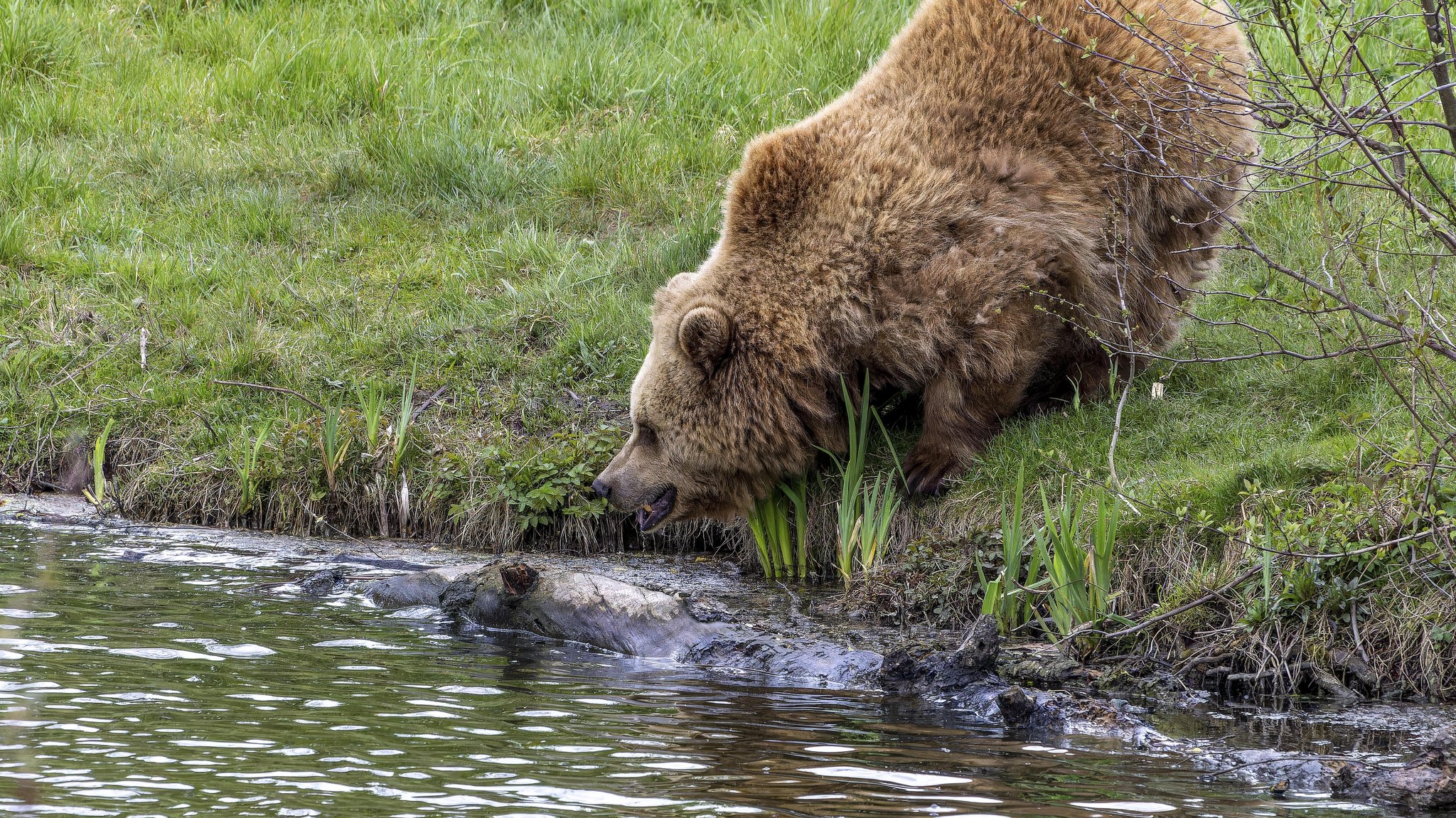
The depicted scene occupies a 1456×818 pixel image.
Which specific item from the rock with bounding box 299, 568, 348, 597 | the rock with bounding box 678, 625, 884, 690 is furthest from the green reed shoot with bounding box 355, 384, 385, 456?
the rock with bounding box 678, 625, 884, 690

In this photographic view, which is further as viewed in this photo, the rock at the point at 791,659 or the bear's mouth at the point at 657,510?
the bear's mouth at the point at 657,510

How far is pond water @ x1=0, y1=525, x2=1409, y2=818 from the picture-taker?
10.6 feet

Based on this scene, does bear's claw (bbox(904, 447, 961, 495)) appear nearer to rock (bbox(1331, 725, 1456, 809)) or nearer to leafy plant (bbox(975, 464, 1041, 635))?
leafy plant (bbox(975, 464, 1041, 635))

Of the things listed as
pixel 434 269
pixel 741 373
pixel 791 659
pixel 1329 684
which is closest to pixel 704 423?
pixel 741 373

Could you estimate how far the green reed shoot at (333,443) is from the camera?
6680 mm

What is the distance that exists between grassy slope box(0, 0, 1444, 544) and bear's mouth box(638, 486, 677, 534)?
454 mm

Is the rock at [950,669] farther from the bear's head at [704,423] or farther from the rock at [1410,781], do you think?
the bear's head at [704,423]

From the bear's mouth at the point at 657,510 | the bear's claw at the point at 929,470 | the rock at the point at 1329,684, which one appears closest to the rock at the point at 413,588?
the bear's mouth at the point at 657,510

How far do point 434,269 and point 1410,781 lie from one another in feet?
20.9

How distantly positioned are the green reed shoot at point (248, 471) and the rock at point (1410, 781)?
16.3ft

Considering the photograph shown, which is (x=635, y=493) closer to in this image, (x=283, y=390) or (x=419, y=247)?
(x=283, y=390)

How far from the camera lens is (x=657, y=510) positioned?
20.3 feet

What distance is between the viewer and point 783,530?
6211 mm

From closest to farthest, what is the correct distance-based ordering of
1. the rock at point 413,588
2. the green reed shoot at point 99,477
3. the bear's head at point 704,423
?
the rock at point 413,588 → the bear's head at point 704,423 → the green reed shoot at point 99,477
